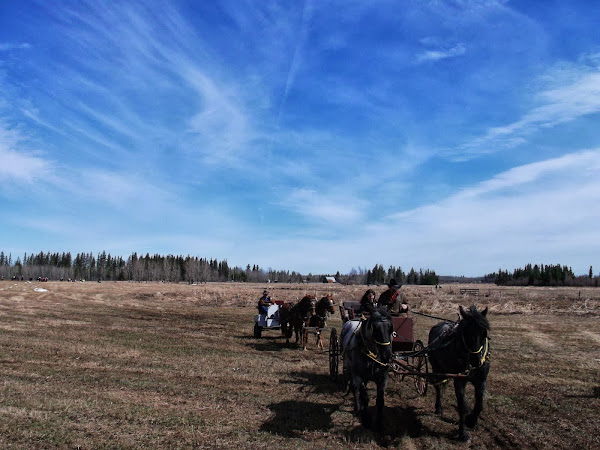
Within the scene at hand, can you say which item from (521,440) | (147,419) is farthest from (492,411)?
(147,419)

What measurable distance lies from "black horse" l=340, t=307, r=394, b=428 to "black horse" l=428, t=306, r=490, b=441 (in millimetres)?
1117

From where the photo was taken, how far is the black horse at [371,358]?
7984 millimetres

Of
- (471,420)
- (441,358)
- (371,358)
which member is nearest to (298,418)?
(371,358)

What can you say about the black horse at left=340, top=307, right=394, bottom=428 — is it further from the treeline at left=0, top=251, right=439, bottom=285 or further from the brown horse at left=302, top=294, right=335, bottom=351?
the treeline at left=0, top=251, right=439, bottom=285

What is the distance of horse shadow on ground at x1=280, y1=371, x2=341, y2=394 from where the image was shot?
448 inches

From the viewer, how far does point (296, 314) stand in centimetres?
1841

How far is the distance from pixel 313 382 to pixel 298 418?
3350 mm

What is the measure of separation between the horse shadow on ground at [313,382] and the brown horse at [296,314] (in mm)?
4358

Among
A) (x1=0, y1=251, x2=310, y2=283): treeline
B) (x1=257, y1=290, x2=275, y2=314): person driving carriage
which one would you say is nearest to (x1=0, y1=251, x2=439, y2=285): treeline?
(x1=0, y1=251, x2=310, y2=283): treeline

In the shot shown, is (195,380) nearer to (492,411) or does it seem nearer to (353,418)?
(353,418)

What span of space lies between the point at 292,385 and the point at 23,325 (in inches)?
687

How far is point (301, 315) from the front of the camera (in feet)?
59.3

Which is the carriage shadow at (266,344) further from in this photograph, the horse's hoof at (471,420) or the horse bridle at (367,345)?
the horse's hoof at (471,420)

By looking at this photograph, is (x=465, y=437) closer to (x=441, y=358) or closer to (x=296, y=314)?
(x=441, y=358)
